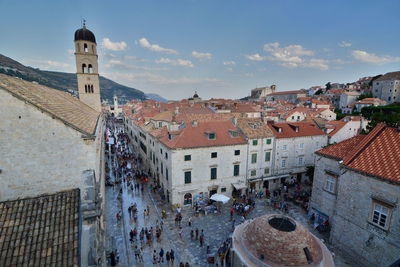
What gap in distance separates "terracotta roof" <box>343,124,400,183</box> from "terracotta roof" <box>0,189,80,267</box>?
713 inches

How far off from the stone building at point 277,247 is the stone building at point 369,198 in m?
3.56

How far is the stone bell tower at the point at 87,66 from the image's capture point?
33.3m

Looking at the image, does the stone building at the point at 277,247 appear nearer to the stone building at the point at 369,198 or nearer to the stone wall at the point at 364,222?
→ the stone wall at the point at 364,222

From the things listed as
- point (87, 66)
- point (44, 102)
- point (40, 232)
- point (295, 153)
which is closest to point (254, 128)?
point (295, 153)

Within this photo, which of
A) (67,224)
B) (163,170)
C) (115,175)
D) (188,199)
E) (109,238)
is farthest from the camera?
(115,175)

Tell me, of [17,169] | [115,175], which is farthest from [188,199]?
[17,169]

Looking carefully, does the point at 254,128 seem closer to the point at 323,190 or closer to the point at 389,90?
the point at 323,190

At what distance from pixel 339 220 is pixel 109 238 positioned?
64.7 feet

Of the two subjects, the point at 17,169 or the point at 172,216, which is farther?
the point at 172,216

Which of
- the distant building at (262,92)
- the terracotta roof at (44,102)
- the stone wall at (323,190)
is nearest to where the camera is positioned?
the terracotta roof at (44,102)

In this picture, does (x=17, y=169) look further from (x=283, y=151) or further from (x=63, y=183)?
(x=283, y=151)

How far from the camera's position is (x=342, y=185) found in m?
16.0

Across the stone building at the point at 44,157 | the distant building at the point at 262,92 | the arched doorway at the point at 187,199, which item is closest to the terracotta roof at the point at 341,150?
the arched doorway at the point at 187,199

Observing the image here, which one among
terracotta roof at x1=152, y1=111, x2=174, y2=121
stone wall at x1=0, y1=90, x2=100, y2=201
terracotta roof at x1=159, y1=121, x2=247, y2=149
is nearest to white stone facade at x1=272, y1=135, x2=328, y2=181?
terracotta roof at x1=159, y1=121, x2=247, y2=149
